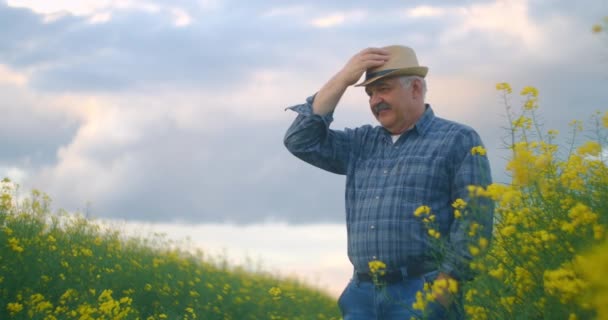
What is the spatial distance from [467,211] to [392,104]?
989 mm

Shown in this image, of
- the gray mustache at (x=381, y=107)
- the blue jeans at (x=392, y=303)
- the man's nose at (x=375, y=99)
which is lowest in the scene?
the blue jeans at (x=392, y=303)

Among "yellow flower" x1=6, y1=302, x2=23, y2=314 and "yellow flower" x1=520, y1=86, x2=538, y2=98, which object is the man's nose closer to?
"yellow flower" x1=520, y1=86, x2=538, y2=98

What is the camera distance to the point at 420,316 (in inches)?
A: 154

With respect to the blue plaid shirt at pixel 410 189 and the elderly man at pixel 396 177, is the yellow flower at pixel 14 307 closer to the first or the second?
the elderly man at pixel 396 177

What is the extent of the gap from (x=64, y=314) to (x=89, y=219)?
3.38 meters

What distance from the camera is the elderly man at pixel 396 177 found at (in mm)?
4047

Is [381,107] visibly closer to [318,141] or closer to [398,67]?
[398,67]

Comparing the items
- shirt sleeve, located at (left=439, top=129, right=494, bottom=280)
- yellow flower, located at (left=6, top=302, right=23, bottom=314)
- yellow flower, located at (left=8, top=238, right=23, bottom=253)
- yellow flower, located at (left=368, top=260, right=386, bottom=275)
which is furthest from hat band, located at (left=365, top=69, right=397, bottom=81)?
yellow flower, located at (left=8, top=238, right=23, bottom=253)

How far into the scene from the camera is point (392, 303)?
4051 millimetres

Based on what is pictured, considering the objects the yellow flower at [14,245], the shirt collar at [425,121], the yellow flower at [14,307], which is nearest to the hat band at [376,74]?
the shirt collar at [425,121]

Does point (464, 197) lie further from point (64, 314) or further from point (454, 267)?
point (64, 314)

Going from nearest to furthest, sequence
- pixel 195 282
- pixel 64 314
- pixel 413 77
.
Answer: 1. pixel 413 77
2. pixel 64 314
3. pixel 195 282

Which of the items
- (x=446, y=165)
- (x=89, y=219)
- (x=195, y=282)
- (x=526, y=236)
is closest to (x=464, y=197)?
(x=446, y=165)

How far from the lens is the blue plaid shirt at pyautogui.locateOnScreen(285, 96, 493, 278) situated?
13.5 feet
